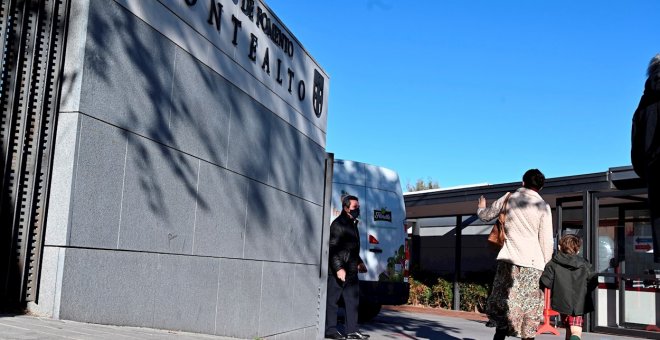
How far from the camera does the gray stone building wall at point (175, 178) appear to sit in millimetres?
4285

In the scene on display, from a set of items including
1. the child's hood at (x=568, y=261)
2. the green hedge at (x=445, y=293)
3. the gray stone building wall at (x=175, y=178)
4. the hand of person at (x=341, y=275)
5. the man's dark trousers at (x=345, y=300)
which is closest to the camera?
the gray stone building wall at (x=175, y=178)

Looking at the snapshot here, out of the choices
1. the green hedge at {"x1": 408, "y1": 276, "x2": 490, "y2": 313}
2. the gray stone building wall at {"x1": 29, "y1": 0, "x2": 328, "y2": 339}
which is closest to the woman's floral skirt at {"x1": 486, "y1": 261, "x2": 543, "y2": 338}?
the gray stone building wall at {"x1": 29, "y1": 0, "x2": 328, "y2": 339}

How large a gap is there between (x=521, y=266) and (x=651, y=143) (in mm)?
2737

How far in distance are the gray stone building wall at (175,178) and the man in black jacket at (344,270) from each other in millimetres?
523

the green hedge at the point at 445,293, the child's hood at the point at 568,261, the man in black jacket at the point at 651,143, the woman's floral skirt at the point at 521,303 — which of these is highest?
the man in black jacket at the point at 651,143

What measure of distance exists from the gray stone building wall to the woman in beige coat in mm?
2157

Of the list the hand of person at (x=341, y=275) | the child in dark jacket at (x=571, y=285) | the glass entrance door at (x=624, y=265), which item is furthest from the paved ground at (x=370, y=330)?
the child in dark jacket at (x=571, y=285)

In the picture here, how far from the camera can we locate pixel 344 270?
8484 mm

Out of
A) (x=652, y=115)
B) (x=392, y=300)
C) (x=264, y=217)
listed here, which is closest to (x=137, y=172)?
(x=264, y=217)

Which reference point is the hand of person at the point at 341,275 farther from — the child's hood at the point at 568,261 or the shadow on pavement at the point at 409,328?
the child's hood at the point at 568,261

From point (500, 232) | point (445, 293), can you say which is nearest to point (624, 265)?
point (445, 293)

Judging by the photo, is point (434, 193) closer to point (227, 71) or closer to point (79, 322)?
A: point (227, 71)

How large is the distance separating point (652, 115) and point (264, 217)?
163 inches

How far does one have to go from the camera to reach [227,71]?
626cm
